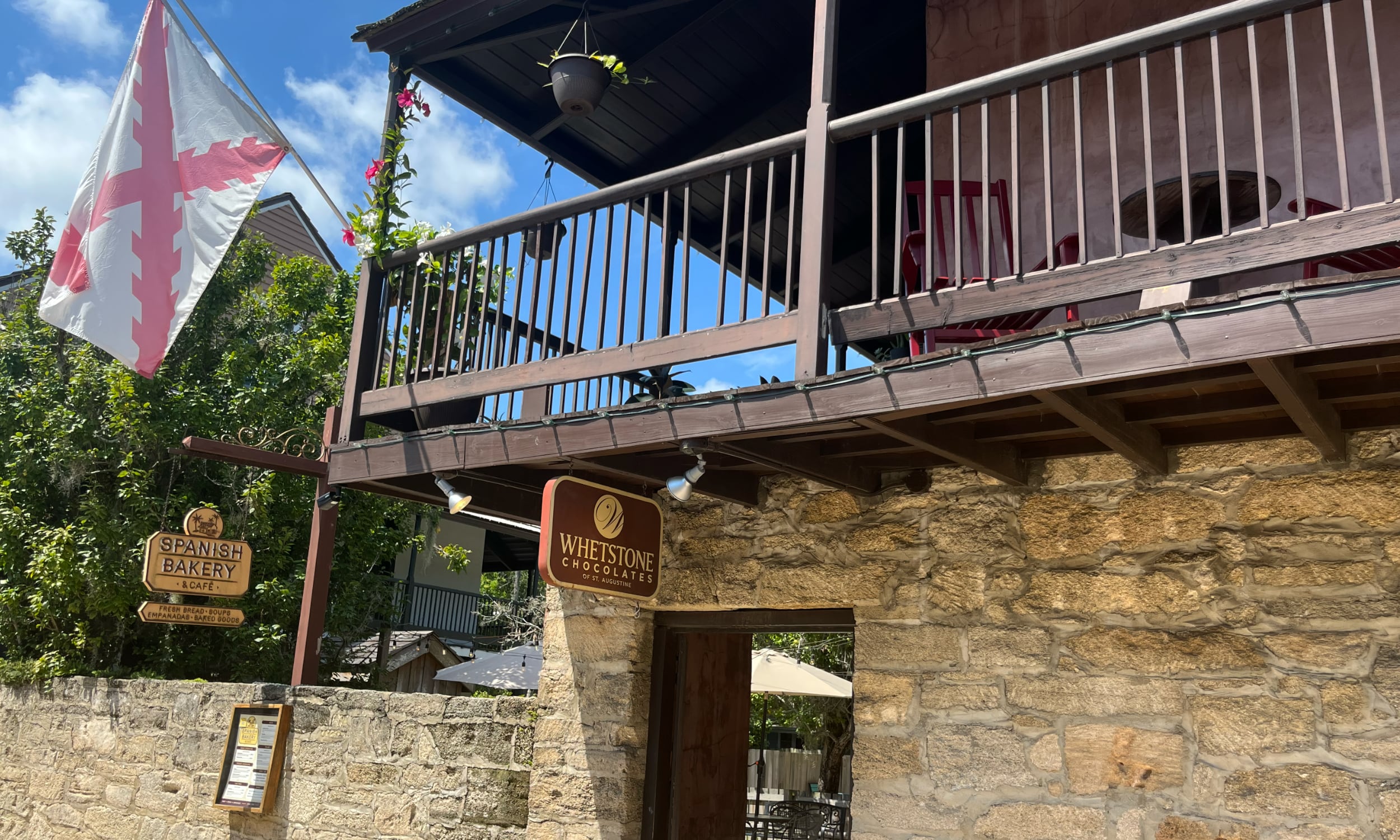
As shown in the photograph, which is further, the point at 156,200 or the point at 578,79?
the point at 156,200

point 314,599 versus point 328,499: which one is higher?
point 328,499

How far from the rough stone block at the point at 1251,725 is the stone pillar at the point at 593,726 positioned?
2.51 metres

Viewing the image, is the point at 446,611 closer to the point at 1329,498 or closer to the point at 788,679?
the point at 788,679

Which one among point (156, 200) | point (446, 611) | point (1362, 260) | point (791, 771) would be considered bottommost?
point (791, 771)

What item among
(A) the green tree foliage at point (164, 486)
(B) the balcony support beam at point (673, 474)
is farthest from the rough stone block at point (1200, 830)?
(A) the green tree foliage at point (164, 486)

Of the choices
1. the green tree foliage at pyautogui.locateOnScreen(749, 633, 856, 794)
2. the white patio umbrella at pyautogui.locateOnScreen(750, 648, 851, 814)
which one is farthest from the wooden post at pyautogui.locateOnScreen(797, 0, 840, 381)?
the green tree foliage at pyautogui.locateOnScreen(749, 633, 856, 794)

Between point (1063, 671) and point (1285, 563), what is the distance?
85 cm

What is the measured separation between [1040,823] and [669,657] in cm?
199

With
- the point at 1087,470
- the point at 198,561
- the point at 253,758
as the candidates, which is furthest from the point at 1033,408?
the point at 198,561

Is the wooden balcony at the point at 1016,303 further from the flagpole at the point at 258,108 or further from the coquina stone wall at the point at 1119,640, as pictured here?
the flagpole at the point at 258,108

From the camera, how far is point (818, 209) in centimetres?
399

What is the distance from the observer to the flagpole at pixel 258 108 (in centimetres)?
649

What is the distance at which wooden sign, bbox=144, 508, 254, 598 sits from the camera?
614 centimetres

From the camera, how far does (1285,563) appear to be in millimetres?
3633
